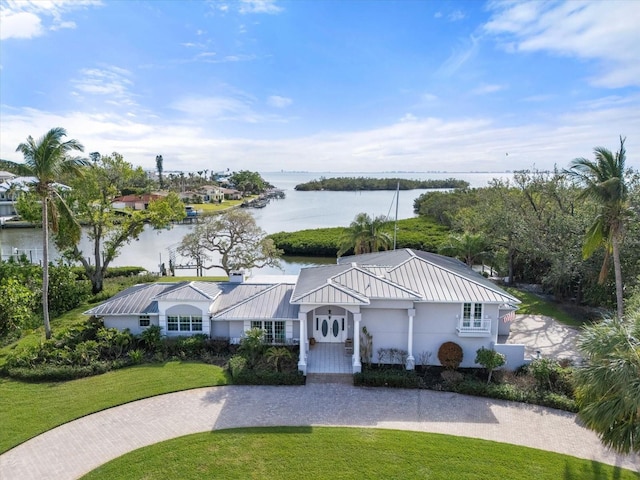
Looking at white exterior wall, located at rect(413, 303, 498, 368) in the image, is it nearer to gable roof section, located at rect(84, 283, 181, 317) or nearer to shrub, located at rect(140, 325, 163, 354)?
shrub, located at rect(140, 325, 163, 354)

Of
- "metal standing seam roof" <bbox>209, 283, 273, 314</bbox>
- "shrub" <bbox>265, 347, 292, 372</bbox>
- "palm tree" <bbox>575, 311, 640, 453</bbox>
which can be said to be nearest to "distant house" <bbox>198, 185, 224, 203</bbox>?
"metal standing seam roof" <bbox>209, 283, 273, 314</bbox>

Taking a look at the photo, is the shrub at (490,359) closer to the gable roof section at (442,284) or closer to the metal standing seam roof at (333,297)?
the gable roof section at (442,284)

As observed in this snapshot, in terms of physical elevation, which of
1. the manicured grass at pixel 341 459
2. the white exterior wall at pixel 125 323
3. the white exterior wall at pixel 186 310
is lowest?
the manicured grass at pixel 341 459

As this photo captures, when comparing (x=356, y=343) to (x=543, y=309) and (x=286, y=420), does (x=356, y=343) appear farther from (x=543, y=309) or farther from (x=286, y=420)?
(x=543, y=309)

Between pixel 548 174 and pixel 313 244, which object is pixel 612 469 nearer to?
pixel 548 174

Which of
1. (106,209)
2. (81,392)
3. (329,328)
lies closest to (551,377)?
(329,328)

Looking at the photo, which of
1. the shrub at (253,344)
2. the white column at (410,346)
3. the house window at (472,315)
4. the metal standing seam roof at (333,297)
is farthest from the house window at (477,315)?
the shrub at (253,344)

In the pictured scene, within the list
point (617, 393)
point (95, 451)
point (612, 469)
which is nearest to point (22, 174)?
point (95, 451)
